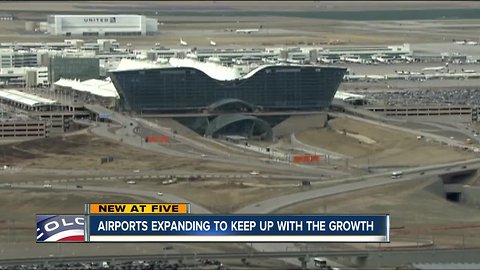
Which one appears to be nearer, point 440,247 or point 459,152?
point 440,247

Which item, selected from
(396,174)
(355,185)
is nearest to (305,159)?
(396,174)

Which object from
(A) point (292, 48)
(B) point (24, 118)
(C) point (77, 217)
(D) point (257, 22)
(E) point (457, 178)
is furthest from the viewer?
(D) point (257, 22)

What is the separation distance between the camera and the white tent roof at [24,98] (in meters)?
70.0

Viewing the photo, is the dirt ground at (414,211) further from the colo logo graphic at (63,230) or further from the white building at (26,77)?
the white building at (26,77)

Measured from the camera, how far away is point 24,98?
237ft

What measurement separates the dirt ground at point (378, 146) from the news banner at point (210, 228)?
19.7m

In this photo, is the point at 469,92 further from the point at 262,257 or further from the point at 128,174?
the point at 262,257

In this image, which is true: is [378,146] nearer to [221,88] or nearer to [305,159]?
[305,159]

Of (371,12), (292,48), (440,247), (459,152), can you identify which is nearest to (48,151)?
(459,152)

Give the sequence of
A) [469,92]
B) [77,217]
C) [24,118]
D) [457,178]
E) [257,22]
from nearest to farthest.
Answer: [77,217]
[457,178]
[24,118]
[469,92]
[257,22]

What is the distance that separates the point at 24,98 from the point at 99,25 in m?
38.0

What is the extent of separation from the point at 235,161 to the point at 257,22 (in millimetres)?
68938

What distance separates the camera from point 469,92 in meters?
76.2

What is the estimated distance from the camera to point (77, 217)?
117 feet
